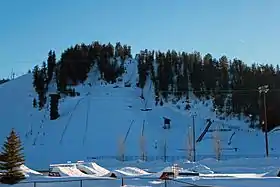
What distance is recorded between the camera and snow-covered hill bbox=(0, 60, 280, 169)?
9675cm

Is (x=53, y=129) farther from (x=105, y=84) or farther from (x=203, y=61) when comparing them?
(x=203, y=61)

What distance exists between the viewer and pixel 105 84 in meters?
128

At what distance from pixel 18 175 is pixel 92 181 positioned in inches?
270

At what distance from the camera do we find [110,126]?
357 feet

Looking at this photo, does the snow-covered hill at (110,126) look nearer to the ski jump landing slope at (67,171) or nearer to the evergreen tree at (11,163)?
the ski jump landing slope at (67,171)

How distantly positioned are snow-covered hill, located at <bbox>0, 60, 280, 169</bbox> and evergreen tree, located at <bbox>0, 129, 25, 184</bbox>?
48985 mm

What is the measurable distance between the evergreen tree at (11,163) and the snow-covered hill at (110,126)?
49.0m

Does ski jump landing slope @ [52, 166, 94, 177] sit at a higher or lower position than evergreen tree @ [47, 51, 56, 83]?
lower

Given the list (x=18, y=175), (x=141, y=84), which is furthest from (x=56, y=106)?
(x=18, y=175)

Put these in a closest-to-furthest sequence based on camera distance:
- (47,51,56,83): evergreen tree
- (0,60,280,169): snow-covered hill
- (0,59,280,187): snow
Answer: (0,59,280,187): snow, (0,60,280,169): snow-covered hill, (47,51,56,83): evergreen tree

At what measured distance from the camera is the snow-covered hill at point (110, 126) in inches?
3809

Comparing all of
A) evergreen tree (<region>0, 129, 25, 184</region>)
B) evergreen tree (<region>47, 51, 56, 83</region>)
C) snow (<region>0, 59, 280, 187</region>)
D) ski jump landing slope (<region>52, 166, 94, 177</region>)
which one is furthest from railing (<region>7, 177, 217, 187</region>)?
evergreen tree (<region>47, 51, 56, 83</region>)

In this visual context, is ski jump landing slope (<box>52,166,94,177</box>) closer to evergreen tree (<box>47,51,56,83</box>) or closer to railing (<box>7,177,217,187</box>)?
railing (<box>7,177,217,187</box>)

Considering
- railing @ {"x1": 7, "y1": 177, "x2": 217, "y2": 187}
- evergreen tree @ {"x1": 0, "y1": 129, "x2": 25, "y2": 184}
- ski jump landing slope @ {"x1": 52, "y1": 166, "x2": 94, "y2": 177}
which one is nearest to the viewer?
railing @ {"x1": 7, "y1": 177, "x2": 217, "y2": 187}
